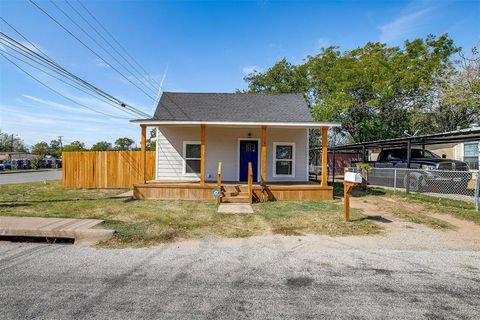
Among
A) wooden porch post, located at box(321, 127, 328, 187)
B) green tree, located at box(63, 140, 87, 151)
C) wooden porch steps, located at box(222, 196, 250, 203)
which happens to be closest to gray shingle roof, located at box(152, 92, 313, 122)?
wooden porch post, located at box(321, 127, 328, 187)

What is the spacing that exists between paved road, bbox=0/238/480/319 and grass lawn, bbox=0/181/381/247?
2.86ft

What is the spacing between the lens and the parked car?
10383 mm

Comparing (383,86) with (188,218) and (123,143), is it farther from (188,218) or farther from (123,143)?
(123,143)

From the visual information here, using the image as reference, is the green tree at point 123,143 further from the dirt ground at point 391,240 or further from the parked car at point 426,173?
the dirt ground at point 391,240

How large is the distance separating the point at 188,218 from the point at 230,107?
7223mm

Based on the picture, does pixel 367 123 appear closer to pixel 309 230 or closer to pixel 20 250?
pixel 309 230

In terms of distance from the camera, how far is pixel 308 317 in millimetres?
2619

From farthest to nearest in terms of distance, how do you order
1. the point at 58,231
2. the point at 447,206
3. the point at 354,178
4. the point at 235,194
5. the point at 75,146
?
the point at 75,146, the point at 235,194, the point at 447,206, the point at 354,178, the point at 58,231

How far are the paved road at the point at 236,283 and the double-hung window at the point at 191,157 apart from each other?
→ 7.41 m

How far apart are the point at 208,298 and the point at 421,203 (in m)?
8.87

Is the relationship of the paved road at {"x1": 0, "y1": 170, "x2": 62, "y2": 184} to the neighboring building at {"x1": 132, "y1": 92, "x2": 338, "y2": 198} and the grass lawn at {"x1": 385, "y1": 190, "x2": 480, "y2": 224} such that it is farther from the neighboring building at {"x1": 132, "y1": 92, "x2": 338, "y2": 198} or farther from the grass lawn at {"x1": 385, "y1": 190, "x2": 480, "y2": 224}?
the grass lawn at {"x1": 385, "y1": 190, "x2": 480, "y2": 224}

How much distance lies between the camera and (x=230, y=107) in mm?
12859

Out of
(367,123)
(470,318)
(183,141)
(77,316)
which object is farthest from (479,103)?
(77,316)

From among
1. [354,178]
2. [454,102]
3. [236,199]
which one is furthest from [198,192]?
[454,102]
